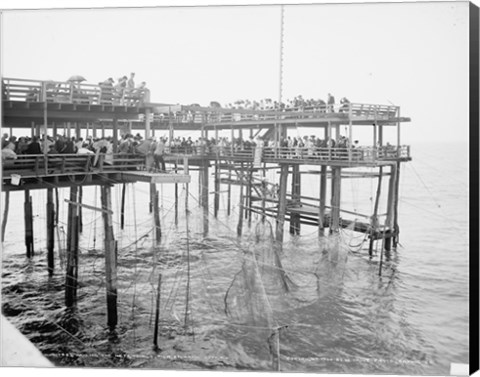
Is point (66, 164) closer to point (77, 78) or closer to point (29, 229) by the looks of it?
point (77, 78)

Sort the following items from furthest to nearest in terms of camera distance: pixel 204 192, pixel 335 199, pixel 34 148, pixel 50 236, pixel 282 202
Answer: pixel 204 192
pixel 282 202
pixel 335 199
pixel 50 236
pixel 34 148

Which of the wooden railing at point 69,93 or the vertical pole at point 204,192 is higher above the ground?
the wooden railing at point 69,93

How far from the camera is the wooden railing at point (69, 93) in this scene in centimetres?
1366

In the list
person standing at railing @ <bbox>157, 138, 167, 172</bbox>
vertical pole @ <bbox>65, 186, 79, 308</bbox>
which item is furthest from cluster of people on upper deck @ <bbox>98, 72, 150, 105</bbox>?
vertical pole @ <bbox>65, 186, 79, 308</bbox>

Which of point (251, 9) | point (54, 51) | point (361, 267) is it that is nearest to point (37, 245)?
point (54, 51)

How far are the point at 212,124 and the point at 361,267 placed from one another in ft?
22.9

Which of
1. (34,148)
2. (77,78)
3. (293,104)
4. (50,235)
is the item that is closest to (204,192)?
(50,235)

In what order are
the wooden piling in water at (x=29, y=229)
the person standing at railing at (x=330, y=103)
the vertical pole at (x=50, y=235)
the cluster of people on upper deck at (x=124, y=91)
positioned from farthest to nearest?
1. the wooden piling in water at (x=29, y=229)
2. the vertical pole at (x=50, y=235)
3. the person standing at railing at (x=330, y=103)
4. the cluster of people on upper deck at (x=124, y=91)

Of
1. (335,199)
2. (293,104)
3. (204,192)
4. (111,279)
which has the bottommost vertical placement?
(111,279)

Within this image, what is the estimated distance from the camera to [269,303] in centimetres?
1402

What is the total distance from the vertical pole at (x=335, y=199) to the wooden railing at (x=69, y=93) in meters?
6.97

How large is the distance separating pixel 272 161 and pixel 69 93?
24.5ft

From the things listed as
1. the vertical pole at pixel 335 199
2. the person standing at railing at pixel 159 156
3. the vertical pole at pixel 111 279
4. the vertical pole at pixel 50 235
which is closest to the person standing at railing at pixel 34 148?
the vertical pole at pixel 111 279

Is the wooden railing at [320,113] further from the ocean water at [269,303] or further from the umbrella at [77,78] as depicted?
the umbrella at [77,78]
